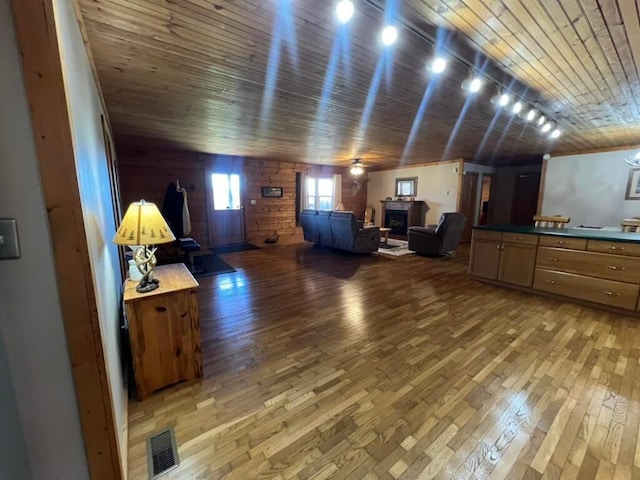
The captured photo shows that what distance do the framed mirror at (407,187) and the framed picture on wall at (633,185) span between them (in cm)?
424

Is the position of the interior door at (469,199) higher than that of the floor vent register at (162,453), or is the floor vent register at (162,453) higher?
the interior door at (469,199)

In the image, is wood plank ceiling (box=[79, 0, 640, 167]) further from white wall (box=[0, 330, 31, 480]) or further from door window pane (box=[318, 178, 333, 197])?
door window pane (box=[318, 178, 333, 197])

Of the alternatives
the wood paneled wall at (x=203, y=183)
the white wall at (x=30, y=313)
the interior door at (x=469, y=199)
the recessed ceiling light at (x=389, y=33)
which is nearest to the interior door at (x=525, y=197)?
the interior door at (x=469, y=199)

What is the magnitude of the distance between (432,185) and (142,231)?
24.4ft

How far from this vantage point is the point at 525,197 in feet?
27.3

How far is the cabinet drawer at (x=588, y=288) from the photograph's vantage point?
117 inches

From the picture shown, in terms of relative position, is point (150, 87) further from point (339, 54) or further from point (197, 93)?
point (339, 54)

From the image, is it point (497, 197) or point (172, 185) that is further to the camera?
point (497, 197)

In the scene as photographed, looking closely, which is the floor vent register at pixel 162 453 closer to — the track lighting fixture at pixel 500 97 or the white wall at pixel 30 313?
the white wall at pixel 30 313

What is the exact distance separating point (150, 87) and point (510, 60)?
3.16 meters

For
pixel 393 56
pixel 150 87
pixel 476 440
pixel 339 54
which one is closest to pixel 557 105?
pixel 393 56

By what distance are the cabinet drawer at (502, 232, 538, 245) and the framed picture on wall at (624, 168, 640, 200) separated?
3.90 m

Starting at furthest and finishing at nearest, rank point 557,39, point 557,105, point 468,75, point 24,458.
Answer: point 557,105, point 468,75, point 557,39, point 24,458

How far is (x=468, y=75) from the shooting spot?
238 cm
